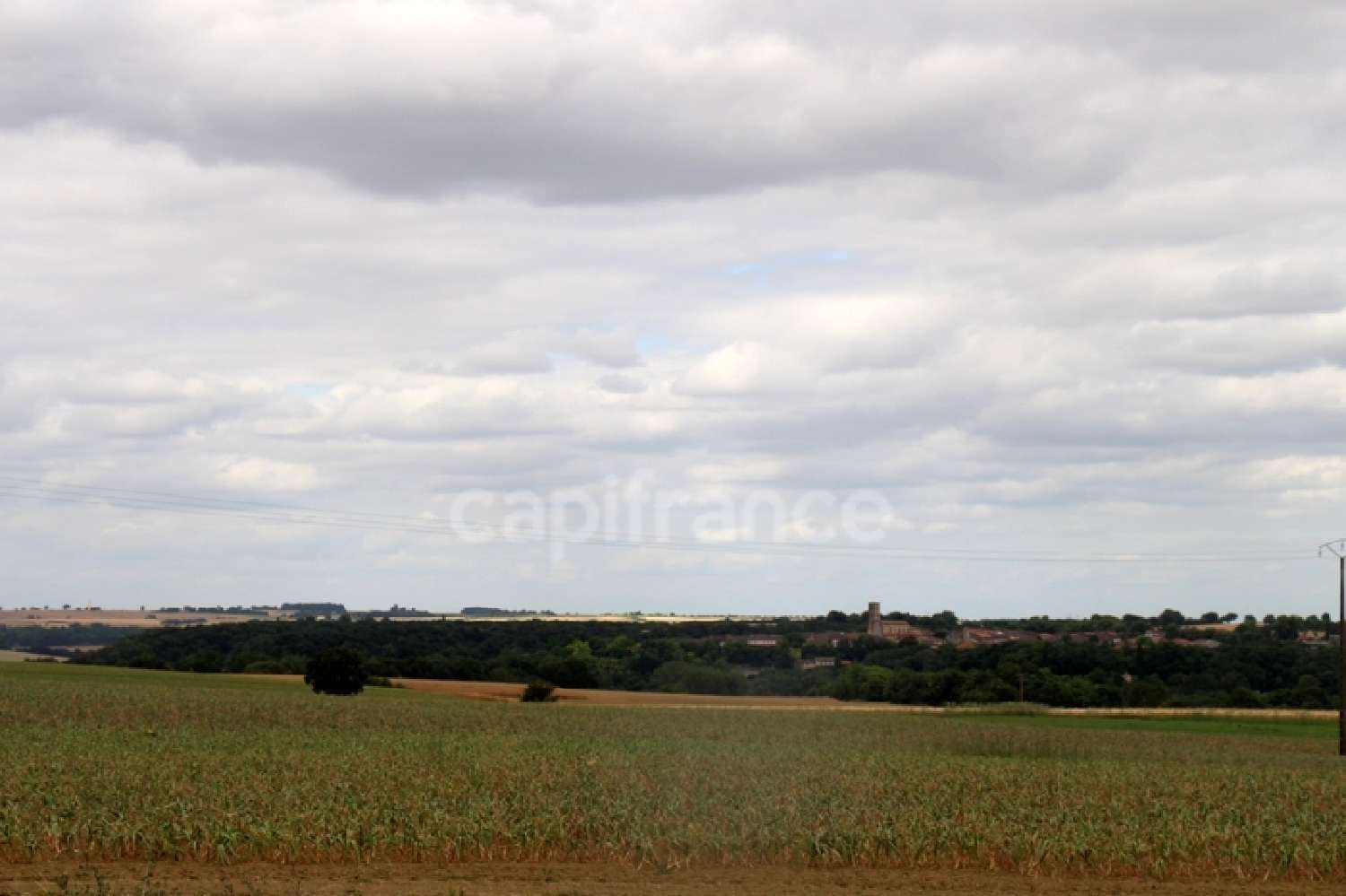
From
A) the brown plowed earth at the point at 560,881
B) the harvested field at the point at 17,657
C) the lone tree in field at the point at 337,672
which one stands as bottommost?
the harvested field at the point at 17,657

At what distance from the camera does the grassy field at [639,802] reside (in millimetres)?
26078

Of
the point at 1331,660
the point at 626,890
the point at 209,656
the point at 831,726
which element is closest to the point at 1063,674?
the point at 1331,660

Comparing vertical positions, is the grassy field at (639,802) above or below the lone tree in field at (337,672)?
above

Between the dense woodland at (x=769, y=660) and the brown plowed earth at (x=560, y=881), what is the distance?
57234 millimetres

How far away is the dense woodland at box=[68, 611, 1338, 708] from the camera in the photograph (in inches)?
4227

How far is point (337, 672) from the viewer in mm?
92375

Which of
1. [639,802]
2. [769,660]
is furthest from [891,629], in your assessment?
[639,802]

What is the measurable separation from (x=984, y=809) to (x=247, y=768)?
1891 centimetres

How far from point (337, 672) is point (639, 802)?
6662 cm

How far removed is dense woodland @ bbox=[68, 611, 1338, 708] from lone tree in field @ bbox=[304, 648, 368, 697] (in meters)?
23.2

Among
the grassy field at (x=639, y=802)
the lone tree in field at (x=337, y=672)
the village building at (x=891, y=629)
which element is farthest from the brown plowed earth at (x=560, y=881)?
the village building at (x=891, y=629)

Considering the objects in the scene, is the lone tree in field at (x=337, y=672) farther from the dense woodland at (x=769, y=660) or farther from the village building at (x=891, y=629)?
the village building at (x=891, y=629)

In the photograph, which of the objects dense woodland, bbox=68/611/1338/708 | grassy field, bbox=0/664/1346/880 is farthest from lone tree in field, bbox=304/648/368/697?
grassy field, bbox=0/664/1346/880

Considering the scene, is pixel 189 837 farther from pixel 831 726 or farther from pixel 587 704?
pixel 587 704
